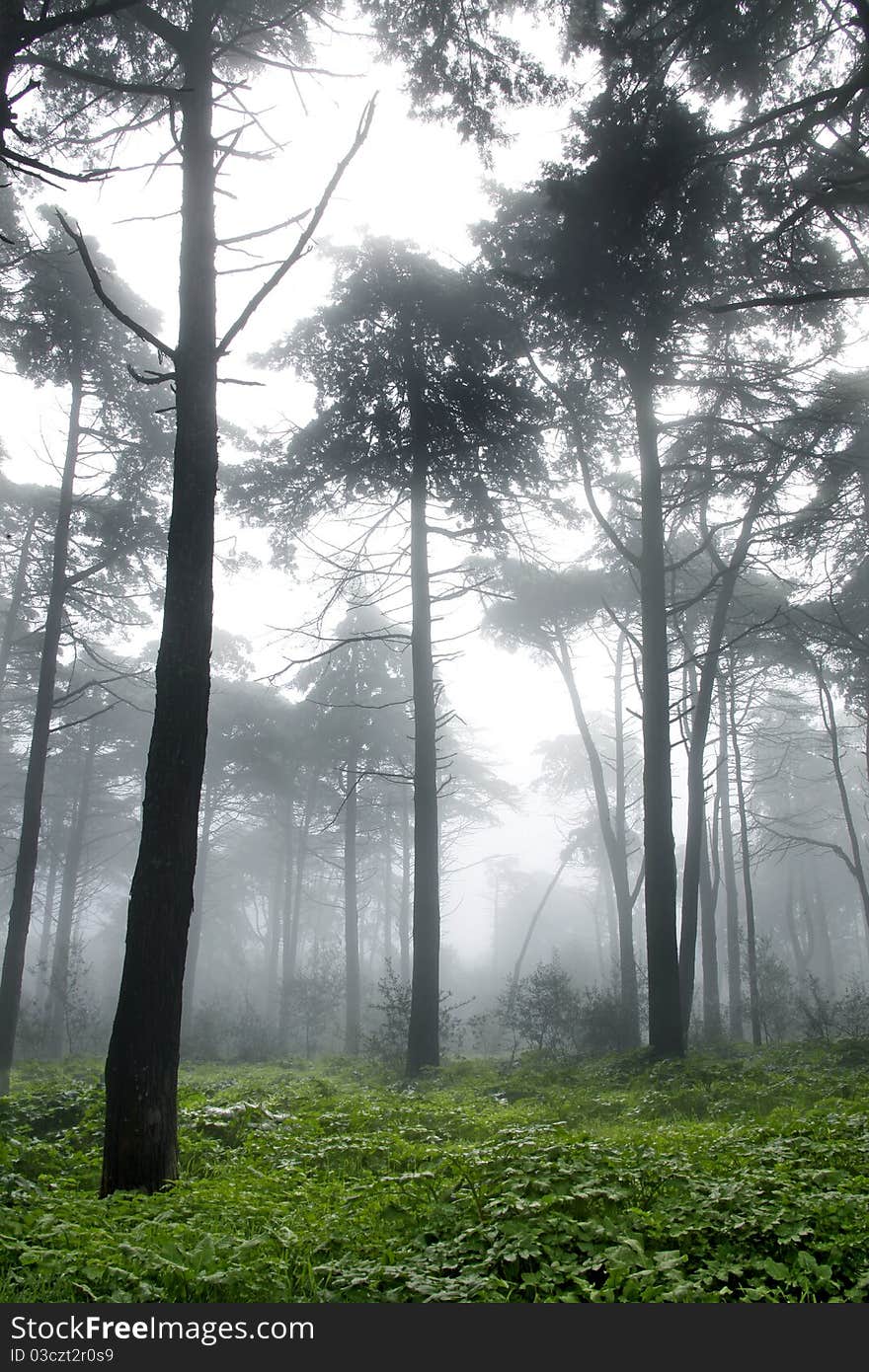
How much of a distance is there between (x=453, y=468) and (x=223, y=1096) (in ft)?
29.9

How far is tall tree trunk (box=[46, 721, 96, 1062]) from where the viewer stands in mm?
20297

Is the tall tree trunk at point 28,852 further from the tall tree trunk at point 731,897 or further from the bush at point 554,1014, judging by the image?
the tall tree trunk at point 731,897

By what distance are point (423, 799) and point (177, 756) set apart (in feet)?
25.8

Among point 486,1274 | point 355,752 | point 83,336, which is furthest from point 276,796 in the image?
point 486,1274

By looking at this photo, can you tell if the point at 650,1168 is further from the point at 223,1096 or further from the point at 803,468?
the point at 803,468

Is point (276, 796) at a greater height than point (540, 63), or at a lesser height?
lesser

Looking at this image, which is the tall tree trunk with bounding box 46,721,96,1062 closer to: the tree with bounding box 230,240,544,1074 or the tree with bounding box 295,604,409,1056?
the tree with bounding box 295,604,409,1056

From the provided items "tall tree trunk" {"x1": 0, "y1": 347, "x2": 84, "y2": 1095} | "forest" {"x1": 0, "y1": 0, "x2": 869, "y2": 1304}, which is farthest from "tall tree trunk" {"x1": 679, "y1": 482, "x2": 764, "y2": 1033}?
"tall tree trunk" {"x1": 0, "y1": 347, "x2": 84, "y2": 1095}

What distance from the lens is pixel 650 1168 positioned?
3982 mm

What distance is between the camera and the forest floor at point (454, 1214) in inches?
114

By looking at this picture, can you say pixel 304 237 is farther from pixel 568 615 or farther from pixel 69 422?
pixel 568 615

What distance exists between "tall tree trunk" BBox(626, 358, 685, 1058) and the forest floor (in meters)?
3.71

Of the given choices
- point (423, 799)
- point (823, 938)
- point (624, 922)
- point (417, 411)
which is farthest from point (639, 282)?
point (823, 938)

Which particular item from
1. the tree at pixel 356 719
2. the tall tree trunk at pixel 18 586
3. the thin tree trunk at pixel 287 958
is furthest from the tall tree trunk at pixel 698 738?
the tall tree trunk at pixel 18 586
